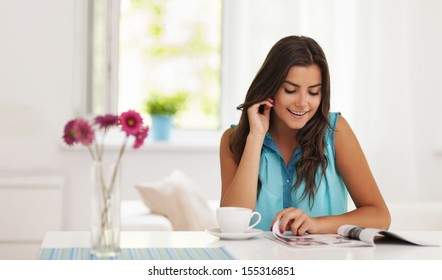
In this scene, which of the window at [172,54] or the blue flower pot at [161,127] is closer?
the blue flower pot at [161,127]

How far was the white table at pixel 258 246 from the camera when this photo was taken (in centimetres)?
158

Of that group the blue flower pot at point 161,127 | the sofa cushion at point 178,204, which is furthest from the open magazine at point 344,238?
the blue flower pot at point 161,127

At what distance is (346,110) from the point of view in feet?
15.4

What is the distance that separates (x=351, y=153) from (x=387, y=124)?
2.44 metres

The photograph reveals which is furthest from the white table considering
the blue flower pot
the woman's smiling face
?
the blue flower pot

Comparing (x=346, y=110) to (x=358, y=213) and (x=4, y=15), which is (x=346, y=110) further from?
(x=358, y=213)

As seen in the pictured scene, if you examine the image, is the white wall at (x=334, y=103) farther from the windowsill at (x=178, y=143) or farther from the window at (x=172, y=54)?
the window at (x=172, y=54)

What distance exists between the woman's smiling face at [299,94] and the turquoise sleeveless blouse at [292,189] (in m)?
0.14

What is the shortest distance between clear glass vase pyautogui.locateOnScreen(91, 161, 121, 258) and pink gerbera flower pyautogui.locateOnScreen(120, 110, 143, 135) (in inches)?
2.9

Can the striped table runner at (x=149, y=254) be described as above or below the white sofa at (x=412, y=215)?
above

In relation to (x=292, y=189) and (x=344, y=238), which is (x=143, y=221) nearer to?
(x=292, y=189)

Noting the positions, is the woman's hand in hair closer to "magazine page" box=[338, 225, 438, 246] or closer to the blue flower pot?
"magazine page" box=[338, 225, 438, 246]

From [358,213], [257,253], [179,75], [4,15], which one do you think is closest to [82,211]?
[4,15]

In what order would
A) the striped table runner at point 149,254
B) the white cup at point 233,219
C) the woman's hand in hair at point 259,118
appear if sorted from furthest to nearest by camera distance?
the woman's hand in hair at point 259,118
the white cup at point 233,219
the striped table runner at point 149,254
